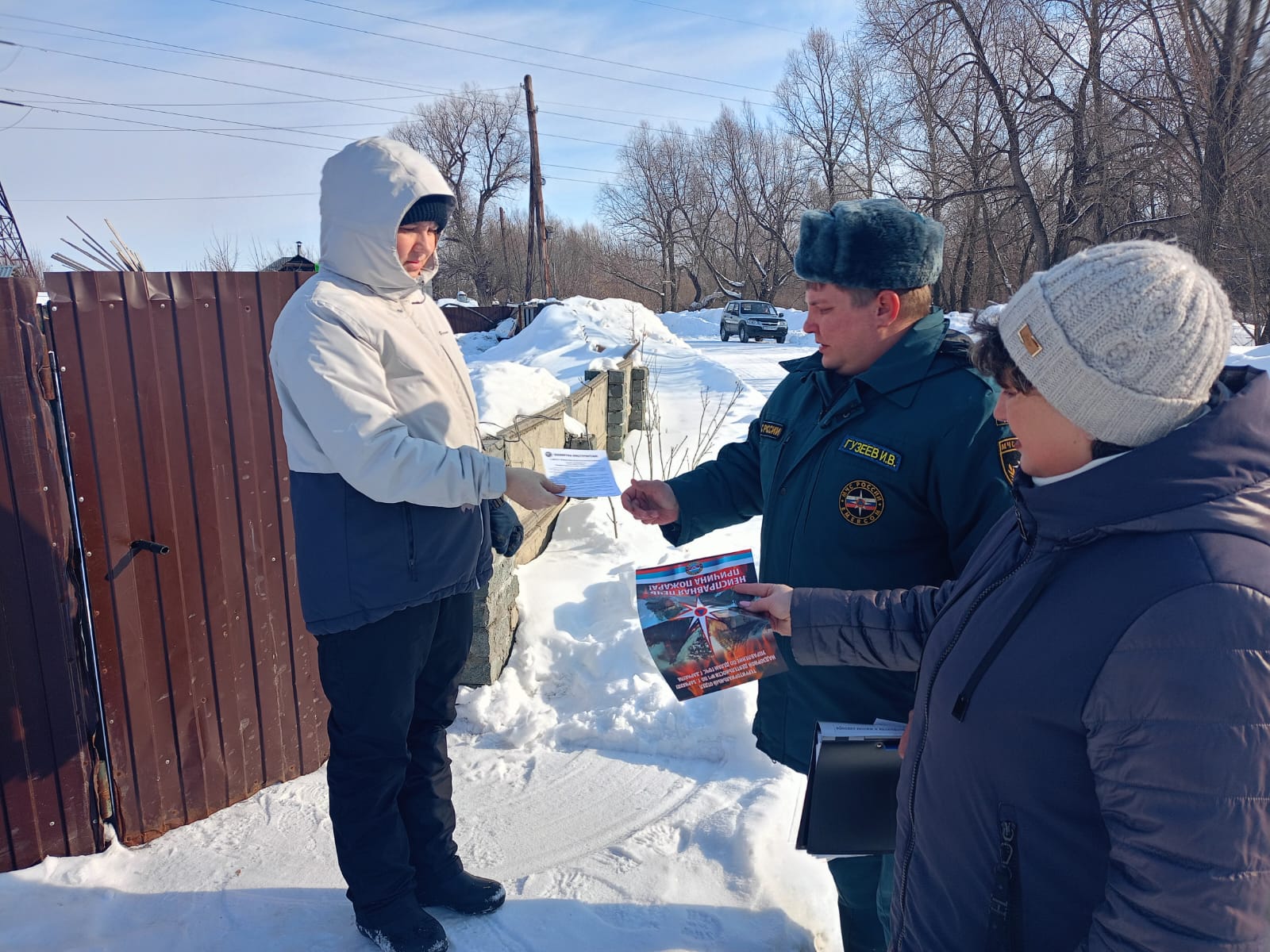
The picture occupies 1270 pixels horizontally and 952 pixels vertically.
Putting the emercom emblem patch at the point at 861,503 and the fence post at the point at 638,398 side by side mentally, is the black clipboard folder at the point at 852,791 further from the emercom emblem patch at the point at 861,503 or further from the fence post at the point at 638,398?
the fence post at the point at 638,398

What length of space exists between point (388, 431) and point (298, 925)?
1.64 metres

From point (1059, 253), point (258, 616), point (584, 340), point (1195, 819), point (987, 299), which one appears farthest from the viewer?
point (987, 299)

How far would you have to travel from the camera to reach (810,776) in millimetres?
1884

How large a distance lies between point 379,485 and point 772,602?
1001mm

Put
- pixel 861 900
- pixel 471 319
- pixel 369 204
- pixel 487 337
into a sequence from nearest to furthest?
pixel 369 204
pixel 861 900
pixel 487 337
pixel 471 319

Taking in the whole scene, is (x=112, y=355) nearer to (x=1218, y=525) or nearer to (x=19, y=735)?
(x=19, y=735)

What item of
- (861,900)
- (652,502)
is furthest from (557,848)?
(652,502)

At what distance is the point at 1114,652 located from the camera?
107cm

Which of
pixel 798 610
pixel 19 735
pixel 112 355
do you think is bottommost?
pixel 19 735

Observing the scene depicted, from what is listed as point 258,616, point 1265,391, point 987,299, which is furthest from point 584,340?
point 987,299

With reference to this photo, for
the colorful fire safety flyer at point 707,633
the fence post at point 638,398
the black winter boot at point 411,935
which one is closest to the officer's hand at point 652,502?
the colorful fire safety flyer at point 707,633

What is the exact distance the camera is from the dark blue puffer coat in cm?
99

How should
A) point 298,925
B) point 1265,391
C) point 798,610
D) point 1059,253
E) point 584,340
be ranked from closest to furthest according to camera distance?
point 1265,391 → point 798,610 → point 298,925 → point 584,340 → point 1059,253

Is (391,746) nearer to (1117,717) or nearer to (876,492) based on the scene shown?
(876,492)
